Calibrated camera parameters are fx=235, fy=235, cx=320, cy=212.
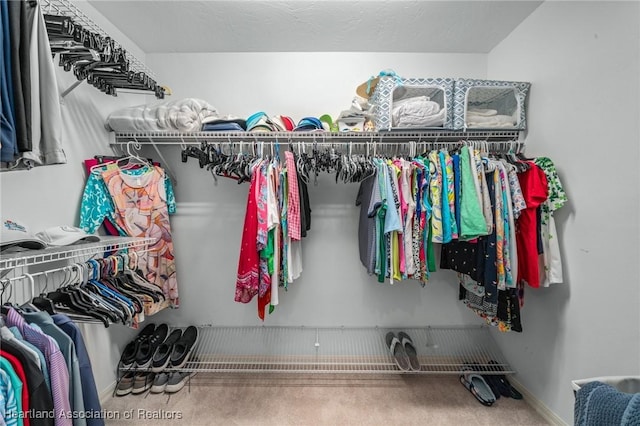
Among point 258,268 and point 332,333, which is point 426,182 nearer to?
point 258,268

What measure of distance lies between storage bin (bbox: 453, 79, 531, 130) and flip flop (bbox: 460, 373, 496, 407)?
1.78 m

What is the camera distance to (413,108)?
1.52 meters

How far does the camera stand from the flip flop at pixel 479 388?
157 centimetres

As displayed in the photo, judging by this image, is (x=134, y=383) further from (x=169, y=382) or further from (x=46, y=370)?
(x=46, y=370)

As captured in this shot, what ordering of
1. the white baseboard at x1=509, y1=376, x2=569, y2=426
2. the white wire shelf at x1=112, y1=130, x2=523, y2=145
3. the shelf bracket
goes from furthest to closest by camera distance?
the white wire shelf at x1=112, y1=130, x2=523, y2=145, the white baseboard at x1=509, y1=376, x2=569, y2=426, the shelf bracket

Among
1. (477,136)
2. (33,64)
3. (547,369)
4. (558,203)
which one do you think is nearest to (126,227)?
(33,64)

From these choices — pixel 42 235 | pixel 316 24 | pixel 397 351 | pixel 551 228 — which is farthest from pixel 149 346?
pixel 551 228

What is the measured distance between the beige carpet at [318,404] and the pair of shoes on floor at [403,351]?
0.17 meters

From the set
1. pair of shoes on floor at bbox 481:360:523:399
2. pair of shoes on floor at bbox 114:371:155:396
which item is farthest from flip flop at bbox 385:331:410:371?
pair of shoes on floor at bbox 114:371:155:396

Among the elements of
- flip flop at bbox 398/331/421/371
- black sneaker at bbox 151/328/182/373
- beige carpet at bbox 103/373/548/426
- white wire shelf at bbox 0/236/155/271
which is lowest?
beige carpet at bbox 103/373/548/426

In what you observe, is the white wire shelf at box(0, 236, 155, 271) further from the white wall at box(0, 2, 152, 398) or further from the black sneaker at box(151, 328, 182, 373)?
the black sneaker at box(151, 328, 182, 373)

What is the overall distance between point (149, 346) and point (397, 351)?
1.87m

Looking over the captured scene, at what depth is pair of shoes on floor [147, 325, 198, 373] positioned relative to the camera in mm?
1679

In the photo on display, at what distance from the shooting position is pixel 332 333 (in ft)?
6.66
